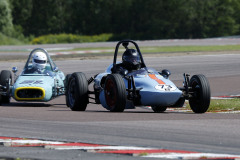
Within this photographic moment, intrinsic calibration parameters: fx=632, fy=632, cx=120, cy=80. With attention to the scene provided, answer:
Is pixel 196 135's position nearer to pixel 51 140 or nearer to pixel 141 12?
pixel 51 140

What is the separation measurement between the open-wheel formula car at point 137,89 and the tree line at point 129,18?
54837mm

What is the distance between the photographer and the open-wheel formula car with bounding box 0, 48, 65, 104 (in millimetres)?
16828

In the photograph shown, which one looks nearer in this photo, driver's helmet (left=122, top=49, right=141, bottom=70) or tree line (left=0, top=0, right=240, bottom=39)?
driver's helmet (left=122, top=49, right=141, bottom=70)

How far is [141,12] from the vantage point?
264 feet

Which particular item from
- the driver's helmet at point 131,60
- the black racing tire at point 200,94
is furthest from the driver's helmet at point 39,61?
the black racing tire at point 200,94

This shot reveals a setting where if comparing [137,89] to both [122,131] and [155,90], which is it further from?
[122,131]

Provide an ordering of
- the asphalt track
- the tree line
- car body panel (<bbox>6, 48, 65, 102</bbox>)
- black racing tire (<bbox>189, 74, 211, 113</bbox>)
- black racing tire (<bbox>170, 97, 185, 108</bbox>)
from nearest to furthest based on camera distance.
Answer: the asphalt track
black racing tire (<bbox>189, 74, 211, 113</bbox>)
black racing tire (<bbox>170, 97, 185, 108</bbox>)
car body panel (<bbox>6, 48, 65, 102</bbox>)
the tree line

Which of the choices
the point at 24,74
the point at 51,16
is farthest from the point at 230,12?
the point at 24,74

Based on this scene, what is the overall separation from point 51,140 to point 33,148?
61cm

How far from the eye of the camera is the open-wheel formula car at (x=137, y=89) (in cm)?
1303

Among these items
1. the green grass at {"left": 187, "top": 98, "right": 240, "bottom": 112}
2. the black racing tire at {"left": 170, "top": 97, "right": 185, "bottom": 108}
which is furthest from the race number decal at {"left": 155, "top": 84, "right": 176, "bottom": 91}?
the green grass at {"left": 187, "top": 98, "right": 240, "bottom": 112}

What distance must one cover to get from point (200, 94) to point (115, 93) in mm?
1803

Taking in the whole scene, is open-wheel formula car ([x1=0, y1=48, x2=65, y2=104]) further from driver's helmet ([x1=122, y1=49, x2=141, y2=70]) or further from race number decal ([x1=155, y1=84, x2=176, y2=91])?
race number decal ([x1=155, y1=84, x2=176, y2=91])

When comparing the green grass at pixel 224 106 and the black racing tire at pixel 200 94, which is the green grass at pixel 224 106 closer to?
the green grass at pixel 224 106
